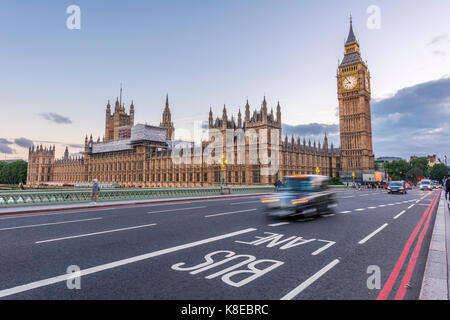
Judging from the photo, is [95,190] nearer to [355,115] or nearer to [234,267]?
[234,267]

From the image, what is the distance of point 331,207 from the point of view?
1211 cm

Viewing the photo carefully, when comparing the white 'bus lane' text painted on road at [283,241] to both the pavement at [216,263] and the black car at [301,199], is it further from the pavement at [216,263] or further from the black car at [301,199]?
the black car at [301,199]

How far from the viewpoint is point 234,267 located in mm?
4754

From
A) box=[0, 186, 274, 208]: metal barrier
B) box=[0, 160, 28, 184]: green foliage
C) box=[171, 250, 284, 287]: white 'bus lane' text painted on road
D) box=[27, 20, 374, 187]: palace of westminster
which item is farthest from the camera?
box=[0, 160, 28, 184]: green foliage

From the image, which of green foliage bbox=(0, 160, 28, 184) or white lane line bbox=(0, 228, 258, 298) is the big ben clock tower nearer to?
white lane line bbox=(0, 228, 258, 298)

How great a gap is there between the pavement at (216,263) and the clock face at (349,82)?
87750 millimetres

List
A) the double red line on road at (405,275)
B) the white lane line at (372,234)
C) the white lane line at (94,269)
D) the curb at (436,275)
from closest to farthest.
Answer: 1. the curb at (436,275)
2. the double red line on road at (405,275)
3. the white lane line at (94,269)
4. the white lane line at (372,234)

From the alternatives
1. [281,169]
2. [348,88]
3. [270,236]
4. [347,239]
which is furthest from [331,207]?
[348,88]

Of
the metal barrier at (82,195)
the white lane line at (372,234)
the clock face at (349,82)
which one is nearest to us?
the white lane line at (372,234)

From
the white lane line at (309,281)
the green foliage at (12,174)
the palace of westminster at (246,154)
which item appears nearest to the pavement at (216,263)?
the white lane line at (309,281)

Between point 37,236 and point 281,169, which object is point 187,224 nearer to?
point 37,236

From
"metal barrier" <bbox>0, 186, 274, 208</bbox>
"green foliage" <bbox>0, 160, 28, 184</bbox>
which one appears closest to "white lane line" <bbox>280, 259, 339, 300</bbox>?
"metal barrier" <bbox>0, 186, 274, 208</bbox>

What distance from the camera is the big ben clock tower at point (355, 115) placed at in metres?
80.2

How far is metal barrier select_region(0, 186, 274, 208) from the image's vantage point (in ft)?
51.0
